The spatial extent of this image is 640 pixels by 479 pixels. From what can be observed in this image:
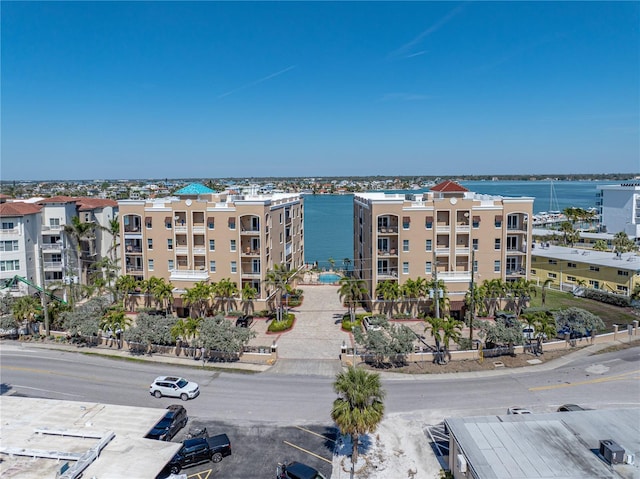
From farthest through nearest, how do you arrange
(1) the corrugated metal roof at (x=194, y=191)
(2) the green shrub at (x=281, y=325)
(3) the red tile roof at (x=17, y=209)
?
(3) the red tile roof at (x=17, y=209) → (1) the corrugated metal roof at (x=194, y=191) → (2) the green shrub at (x=281, y=325)

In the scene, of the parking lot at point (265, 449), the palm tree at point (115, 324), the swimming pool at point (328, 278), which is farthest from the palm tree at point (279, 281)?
the parking lot at point (265, 449)

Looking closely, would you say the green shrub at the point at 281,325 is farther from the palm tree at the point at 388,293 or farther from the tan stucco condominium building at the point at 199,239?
the palm tree at the point at 388,293

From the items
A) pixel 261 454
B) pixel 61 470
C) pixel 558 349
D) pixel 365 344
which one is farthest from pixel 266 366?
pixel 558 349

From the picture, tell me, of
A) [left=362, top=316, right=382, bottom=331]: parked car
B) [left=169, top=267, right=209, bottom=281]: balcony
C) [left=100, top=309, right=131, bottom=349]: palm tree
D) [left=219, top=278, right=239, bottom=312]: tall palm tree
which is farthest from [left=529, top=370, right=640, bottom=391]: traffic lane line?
[left=169, top=267, right=209, bottom=281]: balcony

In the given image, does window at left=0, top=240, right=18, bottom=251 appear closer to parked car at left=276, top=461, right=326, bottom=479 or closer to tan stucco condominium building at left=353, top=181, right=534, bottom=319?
tan stucco condominium building at left=353, top=181, right=534, bottom=319

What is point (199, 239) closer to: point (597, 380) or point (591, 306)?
point (597, 380)

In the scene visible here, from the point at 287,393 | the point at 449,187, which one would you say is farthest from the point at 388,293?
the point at 287,393

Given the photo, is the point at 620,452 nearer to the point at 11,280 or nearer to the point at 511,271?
the point at 511,271
